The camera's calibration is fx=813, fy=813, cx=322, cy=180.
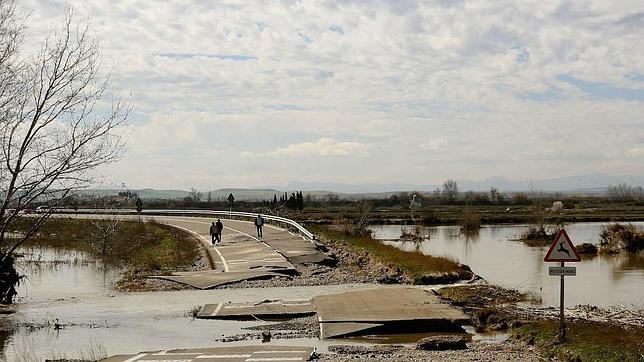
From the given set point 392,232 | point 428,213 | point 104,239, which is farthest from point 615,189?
point 104,239

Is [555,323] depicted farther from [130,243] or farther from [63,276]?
[130,243]

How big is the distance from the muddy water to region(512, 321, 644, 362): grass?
397 cm

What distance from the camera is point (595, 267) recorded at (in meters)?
35.7

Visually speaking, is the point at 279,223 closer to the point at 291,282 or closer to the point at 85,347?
the point at 291,282

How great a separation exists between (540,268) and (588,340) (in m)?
20.7

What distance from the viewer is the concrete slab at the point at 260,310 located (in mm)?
19375

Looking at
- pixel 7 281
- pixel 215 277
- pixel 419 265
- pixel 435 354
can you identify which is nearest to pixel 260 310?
pixel 435 354

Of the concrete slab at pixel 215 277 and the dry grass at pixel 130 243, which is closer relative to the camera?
the concrete slab at pixel 215 277

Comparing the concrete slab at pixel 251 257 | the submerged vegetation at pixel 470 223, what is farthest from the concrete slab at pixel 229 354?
the submerged vegetation at pixel 470 223

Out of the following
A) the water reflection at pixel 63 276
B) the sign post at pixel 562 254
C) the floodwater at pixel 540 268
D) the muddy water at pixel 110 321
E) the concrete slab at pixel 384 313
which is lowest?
the water reflection at pixel 63 276

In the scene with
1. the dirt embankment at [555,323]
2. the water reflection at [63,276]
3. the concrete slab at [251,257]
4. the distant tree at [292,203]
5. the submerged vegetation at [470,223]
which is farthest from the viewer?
the distant tree at [292,203]

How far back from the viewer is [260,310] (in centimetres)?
1997

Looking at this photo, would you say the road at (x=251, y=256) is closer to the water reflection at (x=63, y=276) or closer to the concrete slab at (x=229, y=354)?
the water reflection at (x=63, y=276)

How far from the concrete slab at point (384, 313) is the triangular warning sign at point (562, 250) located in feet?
11.6
